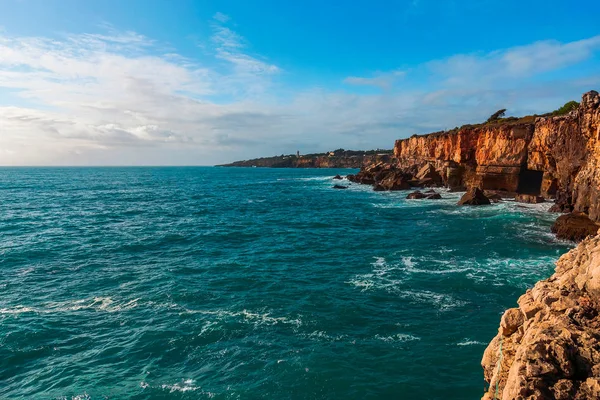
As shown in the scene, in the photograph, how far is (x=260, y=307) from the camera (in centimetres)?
2133

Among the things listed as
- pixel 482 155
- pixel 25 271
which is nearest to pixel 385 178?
pixel 482 155

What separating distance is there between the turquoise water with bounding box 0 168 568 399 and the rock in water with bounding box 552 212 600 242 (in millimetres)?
1682

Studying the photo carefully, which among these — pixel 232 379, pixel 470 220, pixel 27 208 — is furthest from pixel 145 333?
pixel 27 208

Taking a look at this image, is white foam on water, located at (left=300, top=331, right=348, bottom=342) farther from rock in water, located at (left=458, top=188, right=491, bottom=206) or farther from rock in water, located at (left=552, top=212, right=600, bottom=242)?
rock in water, located at (left=458, top=188, right=491, bottom=206)

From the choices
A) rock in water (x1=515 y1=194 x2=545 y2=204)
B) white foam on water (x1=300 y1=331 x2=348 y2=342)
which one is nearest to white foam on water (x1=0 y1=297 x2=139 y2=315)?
white foam on water (x1=300 y1=331 x2=348 y2=342)

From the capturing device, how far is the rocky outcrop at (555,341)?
656 cm

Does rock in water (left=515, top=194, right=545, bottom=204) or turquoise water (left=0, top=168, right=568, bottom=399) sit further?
rock in water (left=515, top=194, right=545, bottom=204)

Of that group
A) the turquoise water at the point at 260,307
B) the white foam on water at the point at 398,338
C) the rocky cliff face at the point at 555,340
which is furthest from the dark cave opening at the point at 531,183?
the rocky cliff face at the point at 555,340

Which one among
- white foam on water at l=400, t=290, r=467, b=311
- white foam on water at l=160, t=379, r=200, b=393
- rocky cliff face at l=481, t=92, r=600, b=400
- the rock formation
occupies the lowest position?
white foam on water at l=160, t=379, r=200, b=393

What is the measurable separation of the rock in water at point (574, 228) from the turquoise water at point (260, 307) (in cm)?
168

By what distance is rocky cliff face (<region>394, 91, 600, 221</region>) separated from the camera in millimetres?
38781

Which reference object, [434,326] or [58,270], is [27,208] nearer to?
[58,270]

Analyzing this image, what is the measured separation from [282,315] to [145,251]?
63.4 ft

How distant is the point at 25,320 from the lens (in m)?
20.2
